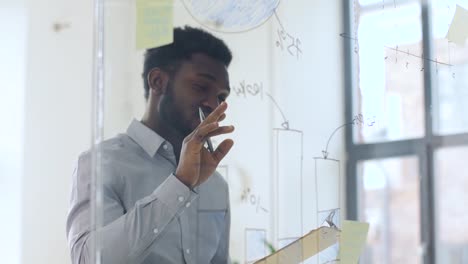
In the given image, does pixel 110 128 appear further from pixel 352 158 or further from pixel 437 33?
pixel 437 33

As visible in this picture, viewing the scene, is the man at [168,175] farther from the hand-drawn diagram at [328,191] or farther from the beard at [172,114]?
the hand-drawn diagram at [328,191]

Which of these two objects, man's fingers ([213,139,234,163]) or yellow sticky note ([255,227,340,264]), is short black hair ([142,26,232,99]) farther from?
yellow sticky note ([255,227,340,264])

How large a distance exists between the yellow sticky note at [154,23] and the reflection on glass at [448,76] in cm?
48

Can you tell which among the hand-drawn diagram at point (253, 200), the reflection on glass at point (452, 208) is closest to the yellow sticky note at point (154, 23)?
the hand-drawn diagram at point (253, 200)

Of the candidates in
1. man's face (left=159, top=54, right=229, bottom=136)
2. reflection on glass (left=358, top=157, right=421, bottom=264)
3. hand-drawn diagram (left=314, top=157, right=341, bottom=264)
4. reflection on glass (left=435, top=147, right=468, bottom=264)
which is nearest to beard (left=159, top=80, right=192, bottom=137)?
man's face (left=159, top=54, right=229, bottom=136)

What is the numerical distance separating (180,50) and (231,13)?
11 cm

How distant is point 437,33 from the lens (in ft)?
3.88

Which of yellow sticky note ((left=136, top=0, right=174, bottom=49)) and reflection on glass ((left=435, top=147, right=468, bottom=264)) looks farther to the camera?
reflection on glass ((left=435, top=147, right=468, bottom=264))

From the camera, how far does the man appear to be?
918mm

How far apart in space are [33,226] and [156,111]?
0.69 meters

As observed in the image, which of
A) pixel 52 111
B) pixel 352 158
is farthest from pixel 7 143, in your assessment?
pixel 352 158

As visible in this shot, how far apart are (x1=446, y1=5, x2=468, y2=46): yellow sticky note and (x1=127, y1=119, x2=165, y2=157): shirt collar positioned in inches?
22.0

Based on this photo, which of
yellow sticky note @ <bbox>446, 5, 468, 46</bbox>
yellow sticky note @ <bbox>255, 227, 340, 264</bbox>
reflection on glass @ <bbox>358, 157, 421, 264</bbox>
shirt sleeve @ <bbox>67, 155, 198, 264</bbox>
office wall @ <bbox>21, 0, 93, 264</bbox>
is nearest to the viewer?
shirt sleeve @ <bbox>67, 155, 198, 264</bbox>

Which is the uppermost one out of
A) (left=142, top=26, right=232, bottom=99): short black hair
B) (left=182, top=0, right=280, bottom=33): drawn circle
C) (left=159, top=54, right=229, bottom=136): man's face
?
(left=182, top=0, right=280, bottom=33): drawn circle
